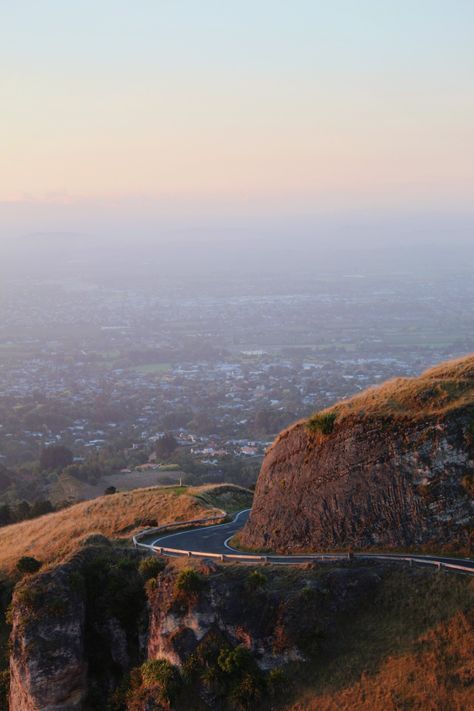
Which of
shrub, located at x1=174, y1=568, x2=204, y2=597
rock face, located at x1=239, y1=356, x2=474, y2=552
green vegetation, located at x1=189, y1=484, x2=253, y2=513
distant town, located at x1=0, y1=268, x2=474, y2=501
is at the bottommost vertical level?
distant town, located at x1=0, y1=268, x2=474, y2=501

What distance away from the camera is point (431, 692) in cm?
1961

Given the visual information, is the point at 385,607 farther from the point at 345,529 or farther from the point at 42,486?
the point at 42,486

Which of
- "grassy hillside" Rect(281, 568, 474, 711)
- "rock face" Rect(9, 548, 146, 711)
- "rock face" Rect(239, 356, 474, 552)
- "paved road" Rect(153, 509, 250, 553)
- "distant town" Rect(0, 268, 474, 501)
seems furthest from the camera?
"distant town" Rect(0, 268, 474, 501)

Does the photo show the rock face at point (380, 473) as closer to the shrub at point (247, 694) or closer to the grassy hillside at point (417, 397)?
the grassy hillside at point (417, 397)

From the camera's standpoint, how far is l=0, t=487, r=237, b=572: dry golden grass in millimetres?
37781

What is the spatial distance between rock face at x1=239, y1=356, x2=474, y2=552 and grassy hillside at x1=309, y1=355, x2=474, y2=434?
4cm

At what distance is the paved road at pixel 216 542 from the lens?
25141 millimetres

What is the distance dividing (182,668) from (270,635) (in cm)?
293

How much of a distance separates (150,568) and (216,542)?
5348mm

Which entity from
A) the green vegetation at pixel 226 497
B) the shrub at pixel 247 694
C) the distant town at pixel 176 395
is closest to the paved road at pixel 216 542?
the shrub at pixel 247 694

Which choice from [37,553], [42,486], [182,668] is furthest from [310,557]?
[42,486]

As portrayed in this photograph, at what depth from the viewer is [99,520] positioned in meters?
41.7

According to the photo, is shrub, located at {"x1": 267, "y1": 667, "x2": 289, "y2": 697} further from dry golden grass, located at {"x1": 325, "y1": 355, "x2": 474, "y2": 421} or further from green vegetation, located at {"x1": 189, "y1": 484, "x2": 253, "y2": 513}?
green vegetation, located at {"x1": 189, "y1": 484, "x2": 253, "y2": 513}

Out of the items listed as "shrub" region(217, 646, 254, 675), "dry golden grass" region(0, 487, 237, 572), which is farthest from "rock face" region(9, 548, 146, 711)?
"dry golden grass" region(0, 487, 237, 572)
